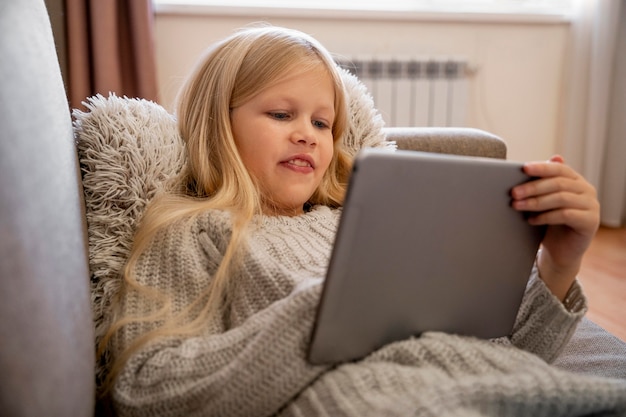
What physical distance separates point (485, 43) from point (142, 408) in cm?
230

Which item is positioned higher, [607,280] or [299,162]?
[299,162]

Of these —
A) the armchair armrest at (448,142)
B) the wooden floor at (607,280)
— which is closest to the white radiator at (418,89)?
the wooden floor at (607,280)

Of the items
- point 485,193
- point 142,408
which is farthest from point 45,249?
point 485,193

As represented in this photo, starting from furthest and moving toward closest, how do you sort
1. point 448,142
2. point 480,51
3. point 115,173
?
point 480,51
point 448,142
point 115,173

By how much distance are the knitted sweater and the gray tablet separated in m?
0.03

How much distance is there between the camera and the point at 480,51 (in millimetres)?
2482

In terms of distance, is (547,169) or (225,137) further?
(225,137)

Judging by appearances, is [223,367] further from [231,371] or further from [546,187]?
[546,187]

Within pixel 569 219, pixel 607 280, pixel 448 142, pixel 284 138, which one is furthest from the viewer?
pixel 607 280

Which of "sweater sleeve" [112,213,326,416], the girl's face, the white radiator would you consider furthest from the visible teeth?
the white radiator

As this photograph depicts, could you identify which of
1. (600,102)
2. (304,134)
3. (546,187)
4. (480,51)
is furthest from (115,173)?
(600,102)

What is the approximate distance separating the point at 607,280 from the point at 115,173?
1.76 metres

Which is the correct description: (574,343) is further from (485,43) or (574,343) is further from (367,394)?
(485,43)

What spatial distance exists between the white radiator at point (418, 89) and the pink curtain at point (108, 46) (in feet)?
2.86
